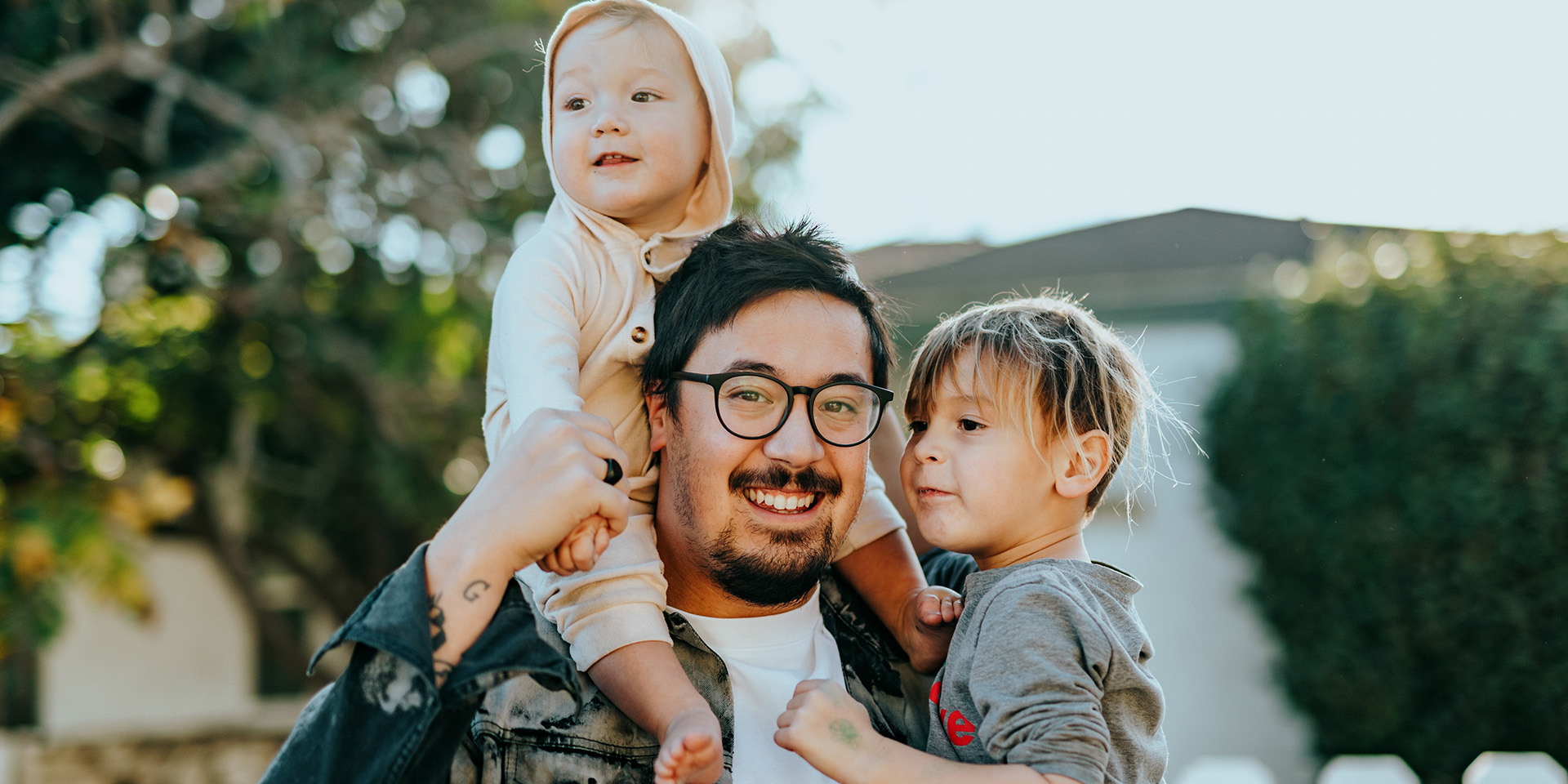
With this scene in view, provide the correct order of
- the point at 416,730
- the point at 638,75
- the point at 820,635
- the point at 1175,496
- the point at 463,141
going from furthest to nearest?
1. the point at 1175,496
2. the point at 463,141
3. the point at 820,635
4. the point at 638,75
5. the point at 416,730

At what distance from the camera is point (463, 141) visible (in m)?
7.53

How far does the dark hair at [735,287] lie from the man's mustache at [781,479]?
0.20m

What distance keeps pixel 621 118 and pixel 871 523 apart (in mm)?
941

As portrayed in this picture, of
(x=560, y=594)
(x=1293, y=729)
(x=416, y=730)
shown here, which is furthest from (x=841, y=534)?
(x=1293, y=729)

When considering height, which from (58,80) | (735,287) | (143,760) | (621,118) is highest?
(58,80)

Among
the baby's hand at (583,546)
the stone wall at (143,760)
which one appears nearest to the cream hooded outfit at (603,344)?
the baby's hand at (583,546)

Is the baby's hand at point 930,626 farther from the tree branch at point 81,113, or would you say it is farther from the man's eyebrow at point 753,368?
the tree branch at point 81,113

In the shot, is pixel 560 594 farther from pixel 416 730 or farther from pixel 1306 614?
pixel 1306 614

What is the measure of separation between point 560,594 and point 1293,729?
24.8 ft

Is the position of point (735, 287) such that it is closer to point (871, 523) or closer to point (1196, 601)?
point (871, 523)

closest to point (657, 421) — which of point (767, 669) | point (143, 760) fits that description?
point (767, 669)

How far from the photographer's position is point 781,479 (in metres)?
2.05

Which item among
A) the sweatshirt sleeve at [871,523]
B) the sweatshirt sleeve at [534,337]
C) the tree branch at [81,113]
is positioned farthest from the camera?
the tree branch at [81,113]

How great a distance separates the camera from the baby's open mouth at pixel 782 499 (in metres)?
2.07
